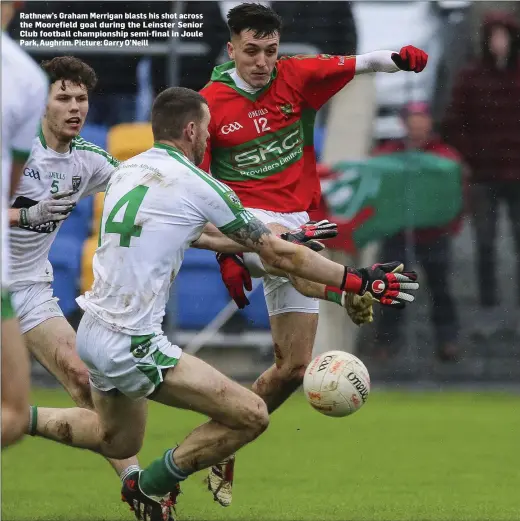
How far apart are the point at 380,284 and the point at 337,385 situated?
69 cm

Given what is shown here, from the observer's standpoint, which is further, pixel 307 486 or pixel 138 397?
pixel 307 486

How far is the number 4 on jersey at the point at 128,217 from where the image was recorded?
5.90 metres

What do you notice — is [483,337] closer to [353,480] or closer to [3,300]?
[353,480]

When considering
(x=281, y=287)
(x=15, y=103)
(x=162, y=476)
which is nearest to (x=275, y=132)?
(x=281, y=287)

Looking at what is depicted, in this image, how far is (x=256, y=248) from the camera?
595 centimetres

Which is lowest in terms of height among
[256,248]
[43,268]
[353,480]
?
[353,480]

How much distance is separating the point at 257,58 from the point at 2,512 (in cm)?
300

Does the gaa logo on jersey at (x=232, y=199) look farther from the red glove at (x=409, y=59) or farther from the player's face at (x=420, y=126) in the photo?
the player's face at (x=420, y=126)

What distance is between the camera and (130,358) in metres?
5.91

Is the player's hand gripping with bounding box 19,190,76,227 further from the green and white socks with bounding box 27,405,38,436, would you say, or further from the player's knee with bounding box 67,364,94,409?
the green and white socks with bounding box 27,405,38,436

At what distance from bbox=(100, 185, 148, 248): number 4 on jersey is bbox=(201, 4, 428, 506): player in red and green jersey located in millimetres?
1567

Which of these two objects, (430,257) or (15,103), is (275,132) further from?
(430,257)

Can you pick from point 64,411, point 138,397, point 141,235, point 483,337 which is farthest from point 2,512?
point 483,337

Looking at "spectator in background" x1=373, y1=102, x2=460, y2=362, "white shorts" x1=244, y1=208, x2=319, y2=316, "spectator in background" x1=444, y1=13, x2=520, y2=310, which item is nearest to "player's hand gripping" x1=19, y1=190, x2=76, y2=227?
"white shorts" x1=244, y1=208, x2=319, y2=316
